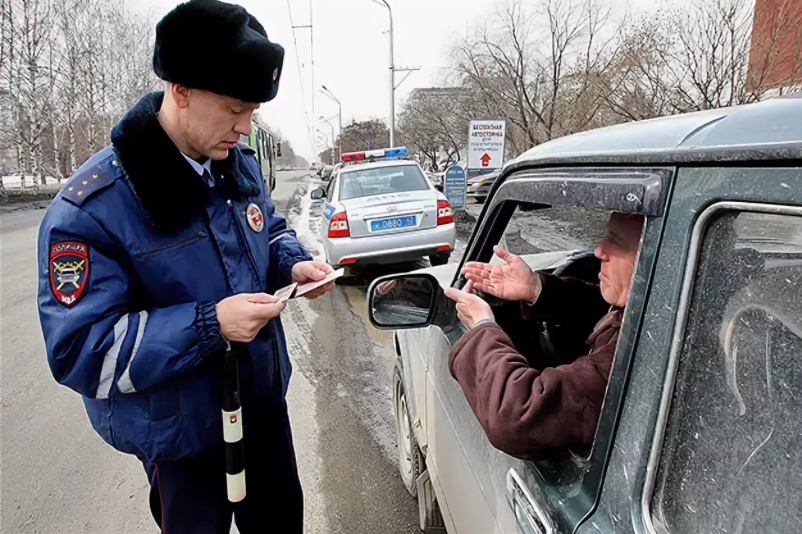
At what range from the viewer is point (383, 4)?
19797 mm

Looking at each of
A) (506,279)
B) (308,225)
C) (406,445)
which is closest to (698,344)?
(506,279)

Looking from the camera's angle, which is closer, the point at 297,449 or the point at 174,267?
the point at 174,267

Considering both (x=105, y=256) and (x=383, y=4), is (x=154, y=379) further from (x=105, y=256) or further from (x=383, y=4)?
(x=383, y=4)

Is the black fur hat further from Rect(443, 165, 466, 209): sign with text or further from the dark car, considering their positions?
Rect(443, 165, 466, 209): sign with text

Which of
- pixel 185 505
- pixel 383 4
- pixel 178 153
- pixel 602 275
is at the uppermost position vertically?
pixel 383 4

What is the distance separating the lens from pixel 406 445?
2754 mm

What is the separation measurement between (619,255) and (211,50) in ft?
3.70

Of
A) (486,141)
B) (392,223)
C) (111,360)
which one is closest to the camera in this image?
(111,360)

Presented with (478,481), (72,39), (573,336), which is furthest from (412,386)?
(72,39)

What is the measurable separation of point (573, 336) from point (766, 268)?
1084 millimetres

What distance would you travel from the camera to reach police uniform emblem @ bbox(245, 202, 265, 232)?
1697 millimetres

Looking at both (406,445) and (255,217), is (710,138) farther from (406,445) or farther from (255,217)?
(406,445)

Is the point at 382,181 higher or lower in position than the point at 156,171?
lower

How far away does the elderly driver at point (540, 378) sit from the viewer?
1028mm
